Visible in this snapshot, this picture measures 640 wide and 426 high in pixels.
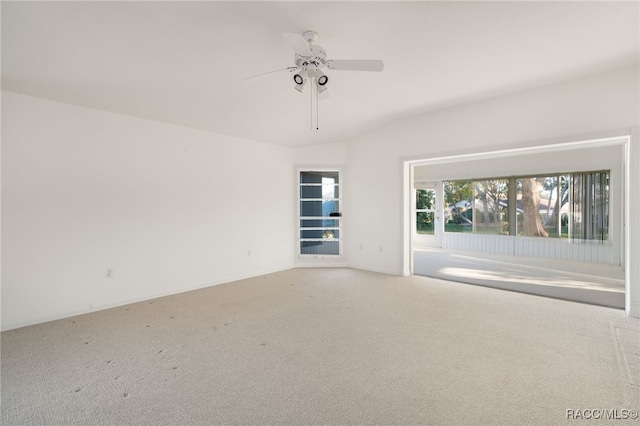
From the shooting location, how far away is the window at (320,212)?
258 inches

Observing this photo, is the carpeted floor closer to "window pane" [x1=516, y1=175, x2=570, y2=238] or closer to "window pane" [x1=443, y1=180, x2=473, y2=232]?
"window pane" [x1=516, y1=175, x2=570, y2=238]

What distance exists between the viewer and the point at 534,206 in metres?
7.35

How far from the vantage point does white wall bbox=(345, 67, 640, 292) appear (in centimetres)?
349

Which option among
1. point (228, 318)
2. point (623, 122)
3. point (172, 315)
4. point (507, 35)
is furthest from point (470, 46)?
point (172, 315)

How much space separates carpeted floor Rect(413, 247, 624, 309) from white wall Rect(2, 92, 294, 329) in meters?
3.91

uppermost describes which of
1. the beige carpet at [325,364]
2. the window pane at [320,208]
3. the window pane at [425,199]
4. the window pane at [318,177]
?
the window pane at [318,177]

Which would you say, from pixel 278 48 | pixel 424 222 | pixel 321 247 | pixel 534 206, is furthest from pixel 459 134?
pixel 424 222

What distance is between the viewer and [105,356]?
262 cm

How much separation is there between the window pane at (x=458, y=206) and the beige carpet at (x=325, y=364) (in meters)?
4.89

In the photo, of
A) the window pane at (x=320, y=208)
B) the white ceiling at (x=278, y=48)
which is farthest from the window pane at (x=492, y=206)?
the white ceiling at (x=278, y=48)

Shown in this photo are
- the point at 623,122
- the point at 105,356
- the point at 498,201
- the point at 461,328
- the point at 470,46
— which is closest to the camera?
the point at 105,356

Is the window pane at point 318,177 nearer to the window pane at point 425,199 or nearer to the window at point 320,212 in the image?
the window at point 320,212

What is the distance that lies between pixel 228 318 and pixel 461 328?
262 cm

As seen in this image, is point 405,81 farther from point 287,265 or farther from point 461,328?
point 287,265
